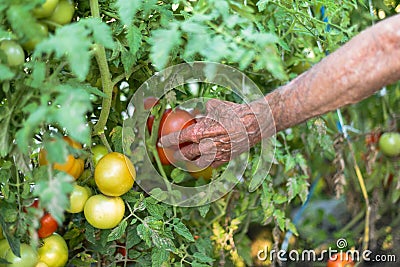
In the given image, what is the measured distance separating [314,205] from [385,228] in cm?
35

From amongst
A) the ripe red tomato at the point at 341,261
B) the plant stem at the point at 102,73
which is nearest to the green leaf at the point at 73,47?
the plant stem at the point at 102,73

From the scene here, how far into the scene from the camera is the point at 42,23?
0.75 meters

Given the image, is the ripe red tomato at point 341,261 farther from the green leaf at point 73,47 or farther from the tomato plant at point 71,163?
the green leaf at point 73,47

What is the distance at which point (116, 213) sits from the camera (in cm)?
97

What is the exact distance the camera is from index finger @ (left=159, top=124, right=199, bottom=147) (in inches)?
40.6

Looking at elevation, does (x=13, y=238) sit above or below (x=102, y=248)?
above

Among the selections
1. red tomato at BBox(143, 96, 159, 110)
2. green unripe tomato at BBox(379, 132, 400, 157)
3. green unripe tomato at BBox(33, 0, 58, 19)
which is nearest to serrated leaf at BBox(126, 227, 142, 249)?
red tomato at BBox(143, 96, 159, 110)

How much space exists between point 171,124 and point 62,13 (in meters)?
0.41

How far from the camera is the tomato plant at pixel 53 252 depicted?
992 millimetres

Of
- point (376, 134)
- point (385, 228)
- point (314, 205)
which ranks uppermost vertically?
point (376, 134)

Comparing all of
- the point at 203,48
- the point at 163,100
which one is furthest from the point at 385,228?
the point at 203,48

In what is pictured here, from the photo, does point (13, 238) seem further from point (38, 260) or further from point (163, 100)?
point (163, 100)

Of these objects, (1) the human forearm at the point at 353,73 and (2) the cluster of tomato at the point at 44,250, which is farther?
(2) the cluster of tomato at the point at 44,250

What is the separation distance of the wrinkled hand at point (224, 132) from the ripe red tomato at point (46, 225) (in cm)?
26
